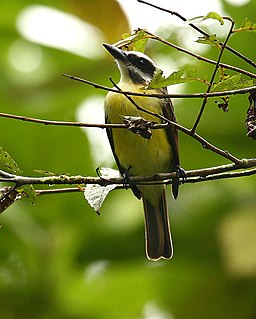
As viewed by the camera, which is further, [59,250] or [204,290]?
[59,250]

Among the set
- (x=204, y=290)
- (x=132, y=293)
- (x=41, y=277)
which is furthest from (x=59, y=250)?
(x=204, y=290)

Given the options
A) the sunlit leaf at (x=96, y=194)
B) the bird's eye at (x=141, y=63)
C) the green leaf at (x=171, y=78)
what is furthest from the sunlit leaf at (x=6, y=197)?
the bird's eye at (x=141, y=63)

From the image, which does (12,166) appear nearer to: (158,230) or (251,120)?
(251,120)

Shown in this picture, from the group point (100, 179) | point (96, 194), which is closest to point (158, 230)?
point (96, 194)

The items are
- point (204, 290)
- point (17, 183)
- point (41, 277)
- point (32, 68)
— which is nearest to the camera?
point (17, 183)

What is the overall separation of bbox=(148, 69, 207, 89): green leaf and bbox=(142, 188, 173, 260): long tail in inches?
65.8

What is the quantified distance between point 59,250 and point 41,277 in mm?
162

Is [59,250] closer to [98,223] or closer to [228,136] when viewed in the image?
[98,223]

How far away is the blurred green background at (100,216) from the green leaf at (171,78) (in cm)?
140

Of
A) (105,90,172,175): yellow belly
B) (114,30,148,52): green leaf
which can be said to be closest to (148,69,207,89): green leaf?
(114,30,148,52): green leaf

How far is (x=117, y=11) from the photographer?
3676 mm

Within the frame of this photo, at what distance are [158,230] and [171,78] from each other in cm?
196

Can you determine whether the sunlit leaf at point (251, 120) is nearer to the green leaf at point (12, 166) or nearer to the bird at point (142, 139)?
the green leaf at point (12, 166)

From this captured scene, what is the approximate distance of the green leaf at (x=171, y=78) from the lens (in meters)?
1.95
